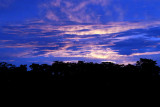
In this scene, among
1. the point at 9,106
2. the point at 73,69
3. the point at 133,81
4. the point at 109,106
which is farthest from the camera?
the point at 73,69

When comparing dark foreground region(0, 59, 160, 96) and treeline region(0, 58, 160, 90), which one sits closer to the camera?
dark foreground region(0, 59, 160, 96)

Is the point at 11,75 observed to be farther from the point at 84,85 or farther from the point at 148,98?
the point at 148,98

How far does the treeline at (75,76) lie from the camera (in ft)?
48.5

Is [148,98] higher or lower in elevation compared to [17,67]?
lower

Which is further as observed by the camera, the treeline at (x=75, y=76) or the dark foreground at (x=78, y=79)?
the treeline at (x=75, y=76)

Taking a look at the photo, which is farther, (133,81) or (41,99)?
(133,81)

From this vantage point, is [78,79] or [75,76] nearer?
[78,79]

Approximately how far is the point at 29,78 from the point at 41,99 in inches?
99.6

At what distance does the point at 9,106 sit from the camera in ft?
42.2

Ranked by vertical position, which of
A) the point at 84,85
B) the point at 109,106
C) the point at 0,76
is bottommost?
the point at 109,106

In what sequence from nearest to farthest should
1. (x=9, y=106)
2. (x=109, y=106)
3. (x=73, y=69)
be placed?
(x=9, y=106)
(x=109, y=106)
(x=73, y=69)

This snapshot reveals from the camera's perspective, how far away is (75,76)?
15.7 m

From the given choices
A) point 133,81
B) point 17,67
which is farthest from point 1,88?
point 133,81

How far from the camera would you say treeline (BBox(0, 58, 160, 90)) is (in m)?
14.8
